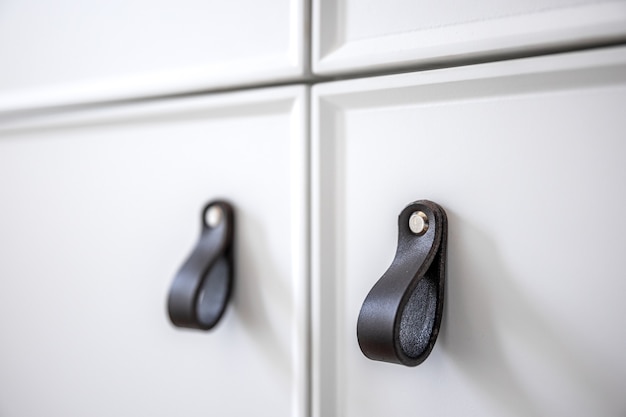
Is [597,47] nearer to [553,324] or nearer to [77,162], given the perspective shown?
[553,324]

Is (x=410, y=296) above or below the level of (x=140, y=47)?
below

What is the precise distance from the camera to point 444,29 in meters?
0.23

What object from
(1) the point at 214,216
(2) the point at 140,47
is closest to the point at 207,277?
(1) the point at 214,216

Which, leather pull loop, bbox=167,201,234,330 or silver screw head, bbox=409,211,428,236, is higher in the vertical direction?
silver screw head, bbox=409,211,428,236

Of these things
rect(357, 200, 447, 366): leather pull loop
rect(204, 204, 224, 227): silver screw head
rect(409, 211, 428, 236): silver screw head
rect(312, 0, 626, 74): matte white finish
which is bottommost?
rect(357, 200, 447, 366): leather pull loop

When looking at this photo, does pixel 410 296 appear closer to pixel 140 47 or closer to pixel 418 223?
pixel 418 223

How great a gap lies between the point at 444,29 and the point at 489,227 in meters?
0.08

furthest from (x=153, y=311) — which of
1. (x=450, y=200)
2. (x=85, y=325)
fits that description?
(x=450, y=200)

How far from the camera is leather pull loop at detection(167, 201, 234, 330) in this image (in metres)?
0.26

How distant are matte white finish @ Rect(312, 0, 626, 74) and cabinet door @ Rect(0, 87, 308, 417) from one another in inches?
1.3

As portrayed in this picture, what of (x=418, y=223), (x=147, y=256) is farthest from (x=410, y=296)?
(x=147, y=256)

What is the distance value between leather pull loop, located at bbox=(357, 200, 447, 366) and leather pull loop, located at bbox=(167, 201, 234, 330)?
84 millimetres

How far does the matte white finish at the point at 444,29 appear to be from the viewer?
0.20 meters

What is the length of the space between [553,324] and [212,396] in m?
0.17
